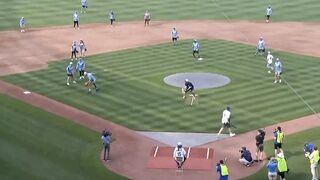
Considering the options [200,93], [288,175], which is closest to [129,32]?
[200,93]

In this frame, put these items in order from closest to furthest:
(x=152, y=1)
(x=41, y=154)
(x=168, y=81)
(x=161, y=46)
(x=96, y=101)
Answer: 1. (x=41, y=154)
2. (x=96, y=101)
3. (x=168, y=81)
4. (x=161, y=46)
5. (x=152, y=1)

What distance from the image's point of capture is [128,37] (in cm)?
5559

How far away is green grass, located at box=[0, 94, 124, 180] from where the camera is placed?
80.0ft

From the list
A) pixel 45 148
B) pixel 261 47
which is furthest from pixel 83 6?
pixel 45 148

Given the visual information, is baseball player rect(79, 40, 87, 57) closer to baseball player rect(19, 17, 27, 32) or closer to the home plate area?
baseball player rect(19, 17, 27, 32)

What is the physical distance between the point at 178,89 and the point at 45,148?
42.1 ft

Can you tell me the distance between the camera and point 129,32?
58375 mm

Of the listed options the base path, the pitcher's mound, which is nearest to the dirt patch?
the base path

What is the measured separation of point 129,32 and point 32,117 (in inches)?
1107

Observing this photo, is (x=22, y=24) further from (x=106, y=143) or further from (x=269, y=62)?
(x=106, y=143)

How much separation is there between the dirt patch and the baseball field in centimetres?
11

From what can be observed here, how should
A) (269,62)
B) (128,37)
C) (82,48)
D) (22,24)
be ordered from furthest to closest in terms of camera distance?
(22,24)
(128,37)
(82,48)
(269,62)

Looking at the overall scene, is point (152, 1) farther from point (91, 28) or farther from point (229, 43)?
point (229, 43)

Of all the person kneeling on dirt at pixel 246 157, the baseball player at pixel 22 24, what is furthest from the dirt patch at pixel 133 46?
the baseball player at pixel 22 24
